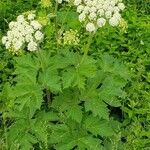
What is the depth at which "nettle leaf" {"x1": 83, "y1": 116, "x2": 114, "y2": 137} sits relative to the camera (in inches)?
182

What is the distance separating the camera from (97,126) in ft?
15.2

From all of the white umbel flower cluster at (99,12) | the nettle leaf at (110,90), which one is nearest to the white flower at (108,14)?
the white umbel flower cluster at (99,12)

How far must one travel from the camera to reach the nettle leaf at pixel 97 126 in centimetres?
461

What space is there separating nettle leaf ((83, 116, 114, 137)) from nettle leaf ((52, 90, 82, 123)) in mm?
156

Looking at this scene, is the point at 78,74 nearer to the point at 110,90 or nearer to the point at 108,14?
the point at 110,90

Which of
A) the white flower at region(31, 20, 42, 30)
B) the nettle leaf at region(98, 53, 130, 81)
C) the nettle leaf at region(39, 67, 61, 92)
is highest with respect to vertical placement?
the white flower at region(31, 20, 42, 30)

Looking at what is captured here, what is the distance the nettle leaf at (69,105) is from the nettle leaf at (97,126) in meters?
0.16

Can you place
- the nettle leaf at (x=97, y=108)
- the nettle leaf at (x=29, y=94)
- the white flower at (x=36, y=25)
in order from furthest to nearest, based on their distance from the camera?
the nettle leaf at (x=97, y=108), the nettle leaf at (x=29, y=94), the white flower at (x=36, y=25)

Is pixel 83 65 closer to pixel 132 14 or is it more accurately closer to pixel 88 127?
pixel 88 127

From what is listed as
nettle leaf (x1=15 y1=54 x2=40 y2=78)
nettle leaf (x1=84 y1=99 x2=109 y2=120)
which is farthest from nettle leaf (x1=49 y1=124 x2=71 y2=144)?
nettle leaf (x1=15 y1=54 x2=40 y2=78)

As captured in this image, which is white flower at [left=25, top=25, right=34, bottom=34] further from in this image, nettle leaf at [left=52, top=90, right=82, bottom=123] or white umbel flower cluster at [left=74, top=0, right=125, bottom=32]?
nettle leaf at [left=52, top=90, right=82, bottom=123]

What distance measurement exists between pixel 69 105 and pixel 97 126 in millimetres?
335

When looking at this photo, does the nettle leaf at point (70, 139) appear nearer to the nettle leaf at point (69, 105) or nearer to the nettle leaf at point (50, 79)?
the nettle leaf at point (69, 105)

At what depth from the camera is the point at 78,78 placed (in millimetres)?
4418
